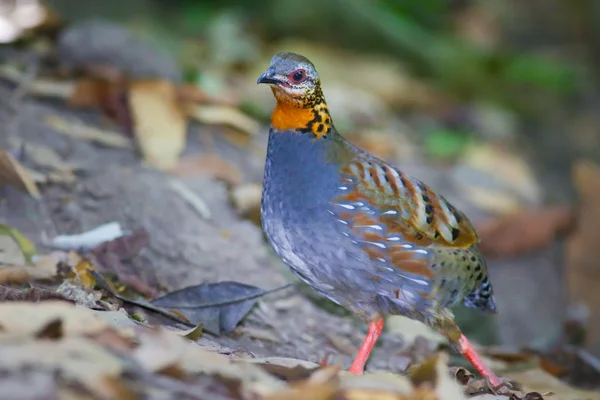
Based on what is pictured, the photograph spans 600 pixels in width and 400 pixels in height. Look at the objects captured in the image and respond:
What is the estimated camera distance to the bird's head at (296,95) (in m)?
3.96

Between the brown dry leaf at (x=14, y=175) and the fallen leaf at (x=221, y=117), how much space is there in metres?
1.69

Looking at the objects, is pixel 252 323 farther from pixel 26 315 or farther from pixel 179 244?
pixel 26 315

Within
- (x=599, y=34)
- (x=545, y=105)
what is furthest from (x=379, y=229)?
(x=599, y=34)

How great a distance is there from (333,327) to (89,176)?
1778mm

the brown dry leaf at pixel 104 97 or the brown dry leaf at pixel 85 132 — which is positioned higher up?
the brown dry leaf at pixel 104 97

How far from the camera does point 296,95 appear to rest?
13.1 feet

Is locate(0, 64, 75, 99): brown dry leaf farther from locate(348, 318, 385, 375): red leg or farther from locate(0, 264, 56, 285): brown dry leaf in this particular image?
locate(348, 318, 385, 375): red leg

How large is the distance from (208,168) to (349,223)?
2193 mm

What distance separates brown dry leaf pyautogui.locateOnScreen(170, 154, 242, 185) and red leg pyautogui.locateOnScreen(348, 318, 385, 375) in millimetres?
1919

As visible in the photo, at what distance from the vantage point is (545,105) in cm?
1098

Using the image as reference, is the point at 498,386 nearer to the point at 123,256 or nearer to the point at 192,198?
the point at 123,256

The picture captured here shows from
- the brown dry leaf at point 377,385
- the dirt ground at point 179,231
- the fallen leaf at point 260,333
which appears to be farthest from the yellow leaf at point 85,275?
the brown dry leaf at point 377,385

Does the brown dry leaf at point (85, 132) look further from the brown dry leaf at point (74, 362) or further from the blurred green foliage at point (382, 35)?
the blurred green foliage at point (382, 35)

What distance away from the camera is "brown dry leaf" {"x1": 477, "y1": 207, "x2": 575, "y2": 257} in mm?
6879
